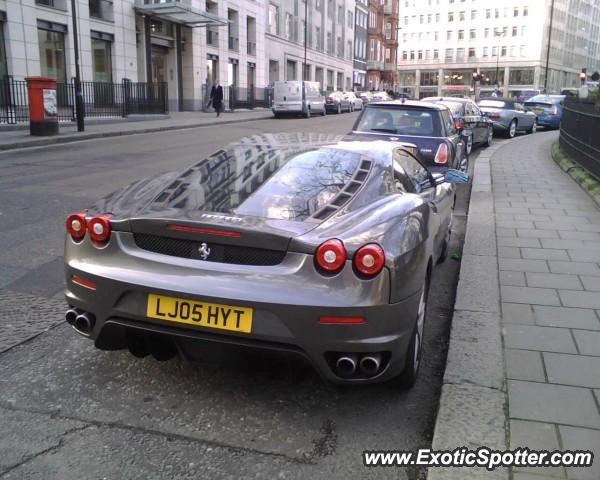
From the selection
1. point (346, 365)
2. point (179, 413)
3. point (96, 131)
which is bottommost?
point (179, 413)

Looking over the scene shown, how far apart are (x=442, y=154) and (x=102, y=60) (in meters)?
22.6

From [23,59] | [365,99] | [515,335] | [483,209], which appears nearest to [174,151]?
[483,209]

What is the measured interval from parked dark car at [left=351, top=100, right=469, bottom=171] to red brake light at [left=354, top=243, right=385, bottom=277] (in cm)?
684

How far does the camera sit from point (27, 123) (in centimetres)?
1991

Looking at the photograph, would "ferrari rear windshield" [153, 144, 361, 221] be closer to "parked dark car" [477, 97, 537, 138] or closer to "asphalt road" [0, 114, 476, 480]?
"asphalt road" [0, 114, 476, 480]

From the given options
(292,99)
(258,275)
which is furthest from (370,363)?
(292,99)

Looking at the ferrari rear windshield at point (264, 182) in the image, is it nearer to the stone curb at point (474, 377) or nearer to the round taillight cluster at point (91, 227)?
the round taillight cluster at point (91, 227)

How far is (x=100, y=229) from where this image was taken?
10.8ft

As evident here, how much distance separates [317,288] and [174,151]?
13.3m

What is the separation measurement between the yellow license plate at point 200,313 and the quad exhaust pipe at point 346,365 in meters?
0.47

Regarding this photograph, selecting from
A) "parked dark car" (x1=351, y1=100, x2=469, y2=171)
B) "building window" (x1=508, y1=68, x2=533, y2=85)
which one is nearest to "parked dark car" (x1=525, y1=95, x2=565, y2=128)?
"parked dark car" (x1=351, y1=100, x2=469, y2=171)

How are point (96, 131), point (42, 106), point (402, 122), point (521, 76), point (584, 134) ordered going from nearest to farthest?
point (402, 122)
point (584, 134)
point (42, 106)
point (96, 131)
point (521, 76)

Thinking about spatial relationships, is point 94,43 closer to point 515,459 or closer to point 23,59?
point 23,59

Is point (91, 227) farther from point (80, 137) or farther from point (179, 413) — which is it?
point (80, 137)
